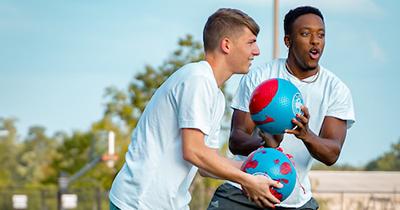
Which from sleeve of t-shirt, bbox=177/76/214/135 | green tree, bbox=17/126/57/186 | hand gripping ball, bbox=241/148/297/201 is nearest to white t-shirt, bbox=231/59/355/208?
hand gripping ball, bbox=241/148/297/201

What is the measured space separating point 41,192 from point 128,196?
37.0m

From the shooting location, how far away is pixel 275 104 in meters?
6.73

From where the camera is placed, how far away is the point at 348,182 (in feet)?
133

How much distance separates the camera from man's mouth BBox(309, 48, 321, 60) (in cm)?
735

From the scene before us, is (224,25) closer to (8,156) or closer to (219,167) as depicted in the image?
(219,167)

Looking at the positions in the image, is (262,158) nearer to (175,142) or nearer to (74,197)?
(175,142)

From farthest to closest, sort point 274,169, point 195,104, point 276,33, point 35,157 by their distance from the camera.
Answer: point 35,157 < point 276,33 < point 274,169 < point 195,104

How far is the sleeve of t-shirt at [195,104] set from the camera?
18.8 ft

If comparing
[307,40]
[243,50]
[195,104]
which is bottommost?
[195,104]

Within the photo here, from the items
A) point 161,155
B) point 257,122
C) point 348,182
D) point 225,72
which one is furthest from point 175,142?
point 348,182

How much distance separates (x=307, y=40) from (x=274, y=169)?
151 centimetres

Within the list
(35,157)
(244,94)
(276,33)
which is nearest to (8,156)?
(35,157)

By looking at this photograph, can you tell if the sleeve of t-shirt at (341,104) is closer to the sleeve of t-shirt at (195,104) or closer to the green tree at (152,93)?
the sleeve of t-shirt at (195,104)

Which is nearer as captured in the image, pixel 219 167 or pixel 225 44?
pixel 219 167
